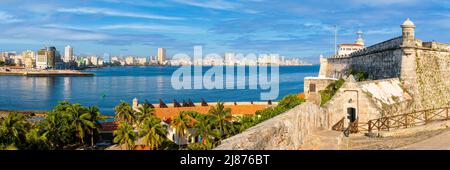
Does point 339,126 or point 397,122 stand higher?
point 397,122

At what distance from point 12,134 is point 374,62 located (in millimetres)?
29361

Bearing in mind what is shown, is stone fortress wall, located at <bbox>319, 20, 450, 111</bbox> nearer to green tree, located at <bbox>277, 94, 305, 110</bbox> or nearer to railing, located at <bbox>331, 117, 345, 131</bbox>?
railing, located at <bbox>331, 117, 345, 131</bbox>

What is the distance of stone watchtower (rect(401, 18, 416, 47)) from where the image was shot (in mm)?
25344

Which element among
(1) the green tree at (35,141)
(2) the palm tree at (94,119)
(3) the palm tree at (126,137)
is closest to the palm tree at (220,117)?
(3) the palm tree at (126,137)

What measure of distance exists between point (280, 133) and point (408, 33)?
60.0ft

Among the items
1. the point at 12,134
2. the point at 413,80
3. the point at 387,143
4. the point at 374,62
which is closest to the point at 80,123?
the point at 12,134

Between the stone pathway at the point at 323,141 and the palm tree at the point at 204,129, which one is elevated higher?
the stone pathway at the point at 323,141

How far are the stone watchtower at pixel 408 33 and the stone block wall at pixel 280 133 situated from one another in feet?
40.5

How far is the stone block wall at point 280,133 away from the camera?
8523 millimetres

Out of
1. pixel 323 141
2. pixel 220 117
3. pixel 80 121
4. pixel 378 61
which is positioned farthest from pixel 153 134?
pixel 323 141

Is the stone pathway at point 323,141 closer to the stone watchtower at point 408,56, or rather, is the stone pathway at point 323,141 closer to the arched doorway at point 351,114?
the arched doorway at point 351,114

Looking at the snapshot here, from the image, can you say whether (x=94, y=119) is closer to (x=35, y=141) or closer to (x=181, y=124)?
(x=181, y=124)

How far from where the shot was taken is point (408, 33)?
83.6ft
